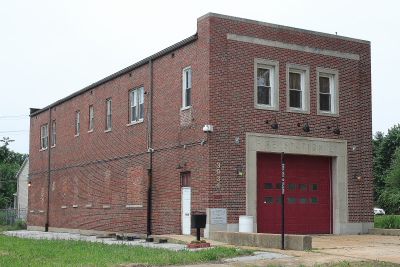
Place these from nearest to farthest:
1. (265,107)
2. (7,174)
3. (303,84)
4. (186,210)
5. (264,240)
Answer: (264,240), (265,107), (186,210), (303,84), (7,174)

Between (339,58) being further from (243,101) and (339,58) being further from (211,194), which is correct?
(211,194)

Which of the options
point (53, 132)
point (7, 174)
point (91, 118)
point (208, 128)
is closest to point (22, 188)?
point (7, 174)

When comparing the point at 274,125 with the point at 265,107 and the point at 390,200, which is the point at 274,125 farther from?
the point at 390,200

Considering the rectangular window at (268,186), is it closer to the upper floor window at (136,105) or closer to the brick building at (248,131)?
the brick building at (248,131)

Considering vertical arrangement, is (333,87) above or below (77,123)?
above

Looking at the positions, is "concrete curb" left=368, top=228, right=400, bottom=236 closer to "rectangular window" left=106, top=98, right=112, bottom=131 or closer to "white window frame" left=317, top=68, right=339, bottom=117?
"white window frame" left=317, top=68, right=339, bottom=117

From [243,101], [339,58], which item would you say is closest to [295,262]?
[243,101]

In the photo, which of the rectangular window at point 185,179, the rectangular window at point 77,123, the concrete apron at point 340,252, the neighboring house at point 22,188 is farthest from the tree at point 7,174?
the concrete apron at point 340,252

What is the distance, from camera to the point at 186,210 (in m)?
24.1

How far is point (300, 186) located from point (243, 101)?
430cm

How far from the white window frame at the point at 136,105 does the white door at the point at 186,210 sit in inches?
209

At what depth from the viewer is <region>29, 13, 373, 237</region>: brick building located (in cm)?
2300

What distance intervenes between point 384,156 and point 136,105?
40.4m

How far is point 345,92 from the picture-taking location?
25.9m
